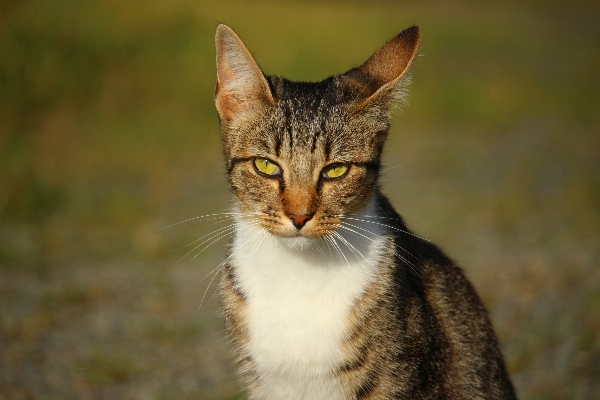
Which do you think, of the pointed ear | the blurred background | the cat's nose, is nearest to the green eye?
the cat's nose

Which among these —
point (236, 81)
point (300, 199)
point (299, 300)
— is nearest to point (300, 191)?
point (300, 199)

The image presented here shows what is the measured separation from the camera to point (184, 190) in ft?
27.7

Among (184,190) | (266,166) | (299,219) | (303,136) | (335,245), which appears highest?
(303,136)

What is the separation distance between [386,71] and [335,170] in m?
0.56

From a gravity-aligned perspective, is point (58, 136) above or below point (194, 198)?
above

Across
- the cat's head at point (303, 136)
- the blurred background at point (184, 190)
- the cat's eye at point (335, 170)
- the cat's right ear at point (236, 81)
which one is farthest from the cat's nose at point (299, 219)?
the blurred background at point (184, 190)

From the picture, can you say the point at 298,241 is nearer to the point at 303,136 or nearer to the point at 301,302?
the point at 301,302

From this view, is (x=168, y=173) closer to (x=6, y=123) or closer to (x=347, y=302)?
(x=6, y=123)

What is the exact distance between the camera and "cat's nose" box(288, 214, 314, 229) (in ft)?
9.64

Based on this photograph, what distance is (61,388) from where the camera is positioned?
4457 mm

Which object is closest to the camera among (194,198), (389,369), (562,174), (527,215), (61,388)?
(389,369)

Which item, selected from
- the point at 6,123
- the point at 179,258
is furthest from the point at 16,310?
the point at 6,123

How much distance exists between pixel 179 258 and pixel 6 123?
324 cm

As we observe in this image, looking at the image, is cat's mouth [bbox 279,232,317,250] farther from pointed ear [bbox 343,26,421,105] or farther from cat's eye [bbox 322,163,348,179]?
pointed ear [bbox 343,26,421,105]
